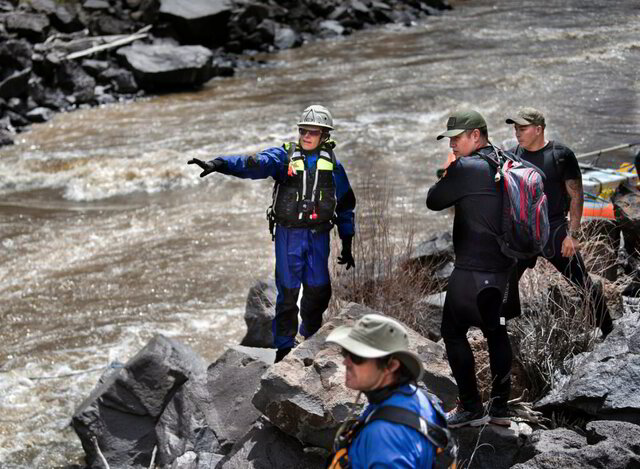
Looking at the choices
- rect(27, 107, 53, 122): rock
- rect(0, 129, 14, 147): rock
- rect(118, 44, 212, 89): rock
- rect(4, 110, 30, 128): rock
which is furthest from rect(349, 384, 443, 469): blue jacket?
rect(118, 44, 212, 89): rock

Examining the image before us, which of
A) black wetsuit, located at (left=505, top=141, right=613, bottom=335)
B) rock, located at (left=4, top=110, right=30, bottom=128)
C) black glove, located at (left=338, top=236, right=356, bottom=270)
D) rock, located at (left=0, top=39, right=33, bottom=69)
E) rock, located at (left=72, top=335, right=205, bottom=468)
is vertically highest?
black wetsuit, located at (left=505, top=141, right=613, bottom=335)

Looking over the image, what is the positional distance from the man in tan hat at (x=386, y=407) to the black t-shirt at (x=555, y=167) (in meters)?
2.52

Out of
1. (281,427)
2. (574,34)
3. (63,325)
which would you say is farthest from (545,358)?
(574,34)

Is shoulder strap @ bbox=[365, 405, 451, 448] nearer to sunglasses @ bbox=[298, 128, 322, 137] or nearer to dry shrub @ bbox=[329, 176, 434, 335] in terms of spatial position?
sunglasses @ bbox=[298, 128, 322, 137]

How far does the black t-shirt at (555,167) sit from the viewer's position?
4.85 meters

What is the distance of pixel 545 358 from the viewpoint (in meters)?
4.89

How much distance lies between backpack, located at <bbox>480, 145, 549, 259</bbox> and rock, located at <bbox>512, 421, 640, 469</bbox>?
2.87 ft

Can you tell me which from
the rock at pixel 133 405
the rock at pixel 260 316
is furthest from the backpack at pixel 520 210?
the rock at pixel 260 316

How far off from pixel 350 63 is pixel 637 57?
247 inches

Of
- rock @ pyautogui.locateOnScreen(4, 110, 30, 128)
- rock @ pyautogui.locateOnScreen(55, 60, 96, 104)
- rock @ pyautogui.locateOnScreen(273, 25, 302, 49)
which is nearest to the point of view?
rock @ pyautogui.locateOnScreen(4, 110, 30, 128)

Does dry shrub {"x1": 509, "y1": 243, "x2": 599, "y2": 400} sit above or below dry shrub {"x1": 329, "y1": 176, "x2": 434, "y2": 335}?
above

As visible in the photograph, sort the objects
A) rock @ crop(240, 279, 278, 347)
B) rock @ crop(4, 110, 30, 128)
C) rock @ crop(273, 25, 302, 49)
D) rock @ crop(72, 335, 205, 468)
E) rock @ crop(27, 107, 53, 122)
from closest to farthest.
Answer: rock @ crop(72, 335, 205, 468), rock @ crop(240, 279, 278, 347), rock @ crop(4, 110, 30, 128), rock @ crop(27, 107, 53, 122), rock @ crop(273, 25, 302, 49)

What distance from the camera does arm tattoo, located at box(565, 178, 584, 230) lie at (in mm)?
4848

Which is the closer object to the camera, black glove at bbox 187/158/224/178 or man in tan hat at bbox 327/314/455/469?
man in tan hat at bbox 327/314/455/469
